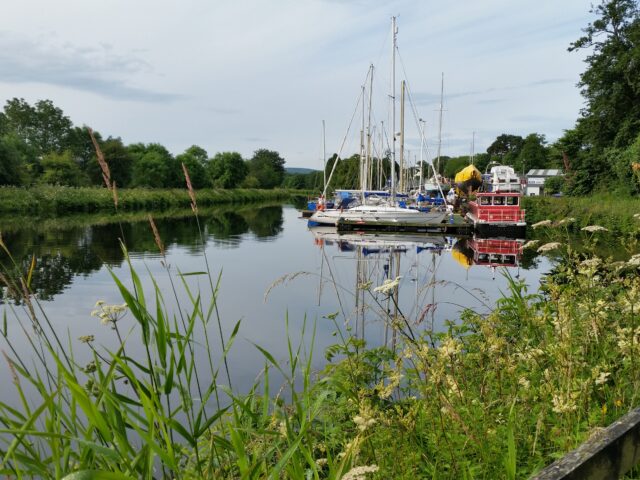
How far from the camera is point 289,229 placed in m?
36.8

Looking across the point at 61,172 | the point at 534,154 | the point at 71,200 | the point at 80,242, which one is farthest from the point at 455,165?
the point at 80,242

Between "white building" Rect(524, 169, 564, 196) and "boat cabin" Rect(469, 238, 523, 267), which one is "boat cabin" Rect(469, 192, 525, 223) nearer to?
"boat cabin" Rect(469, 238, 523, 267)

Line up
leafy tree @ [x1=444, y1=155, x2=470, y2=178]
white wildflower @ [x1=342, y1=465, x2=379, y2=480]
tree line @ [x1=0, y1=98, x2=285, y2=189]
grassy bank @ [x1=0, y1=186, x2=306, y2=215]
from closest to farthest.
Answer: white wildflower @ [x1=342, y1=465, x2=379, y2=480] < grassy bank @ [x1=0, y1=186, x2=306, y2=215] < tree line @ [x1=0, y1=98, x2=285, y2=189] < leafy tree @ [x1=444, y1=155, x2=470, y2=178]

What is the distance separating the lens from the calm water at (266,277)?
320 inches

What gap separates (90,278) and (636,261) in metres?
15.8

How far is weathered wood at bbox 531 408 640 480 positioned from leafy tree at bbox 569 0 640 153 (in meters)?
35.2

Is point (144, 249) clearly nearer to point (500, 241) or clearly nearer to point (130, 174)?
point (500, 241)

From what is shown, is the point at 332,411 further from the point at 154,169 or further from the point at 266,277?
the point at 154,169

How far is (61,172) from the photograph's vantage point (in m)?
56.1

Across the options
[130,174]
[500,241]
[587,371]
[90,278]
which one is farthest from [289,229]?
[130,174]

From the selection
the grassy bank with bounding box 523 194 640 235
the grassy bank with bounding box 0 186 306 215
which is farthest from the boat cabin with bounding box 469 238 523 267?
the grassy bank with bounding box 0 186 306 215

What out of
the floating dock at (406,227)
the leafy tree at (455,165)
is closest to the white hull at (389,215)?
the floating dock at (406,227)

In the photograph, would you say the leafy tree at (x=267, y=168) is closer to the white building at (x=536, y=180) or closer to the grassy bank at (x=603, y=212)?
the white building at (x=536, y=180)

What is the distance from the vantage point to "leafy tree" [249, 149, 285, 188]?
11681 centimetres
